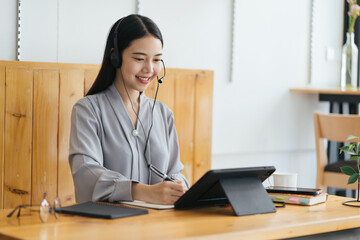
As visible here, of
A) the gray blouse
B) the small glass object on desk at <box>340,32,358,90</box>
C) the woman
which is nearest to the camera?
the gray blouse

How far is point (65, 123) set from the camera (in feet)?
8.78

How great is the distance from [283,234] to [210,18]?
2216 millimetres

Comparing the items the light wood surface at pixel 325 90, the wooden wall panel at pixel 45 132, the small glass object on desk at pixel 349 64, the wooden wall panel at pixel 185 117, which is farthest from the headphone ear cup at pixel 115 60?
the small glass object on desk at pixel 349 64

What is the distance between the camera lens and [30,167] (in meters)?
2.58

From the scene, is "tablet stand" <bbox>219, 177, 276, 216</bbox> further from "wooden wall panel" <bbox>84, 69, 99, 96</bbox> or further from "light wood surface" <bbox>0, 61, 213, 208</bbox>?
"wooden wall panel" <bbox>84, 69, 99, 96</bbox>

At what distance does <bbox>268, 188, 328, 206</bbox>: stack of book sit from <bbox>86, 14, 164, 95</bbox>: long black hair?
757 millimetres

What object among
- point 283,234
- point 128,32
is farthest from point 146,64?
point 283,234

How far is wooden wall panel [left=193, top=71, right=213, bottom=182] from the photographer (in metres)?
3.18

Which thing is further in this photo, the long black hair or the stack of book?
the long black hair

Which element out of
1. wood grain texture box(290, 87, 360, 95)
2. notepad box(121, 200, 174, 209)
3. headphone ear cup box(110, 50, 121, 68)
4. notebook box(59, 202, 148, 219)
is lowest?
notepad box(121, 200, 174, 209)

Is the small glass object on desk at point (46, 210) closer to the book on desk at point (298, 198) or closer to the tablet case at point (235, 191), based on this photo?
the tablet case at point (235, 191)

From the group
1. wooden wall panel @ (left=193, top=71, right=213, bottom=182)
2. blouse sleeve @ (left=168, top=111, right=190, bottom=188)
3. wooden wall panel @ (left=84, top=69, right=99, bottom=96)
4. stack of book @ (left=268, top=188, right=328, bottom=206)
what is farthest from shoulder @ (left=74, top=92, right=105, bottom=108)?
wooden wall panel @ (left=193, top=71, right=213, bottom=182)

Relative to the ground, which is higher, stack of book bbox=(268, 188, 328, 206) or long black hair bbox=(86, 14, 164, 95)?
long black hair bbox=(86, 14, 164, 95)

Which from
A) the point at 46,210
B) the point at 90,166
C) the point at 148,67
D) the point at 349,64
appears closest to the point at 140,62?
the point at 148,67
